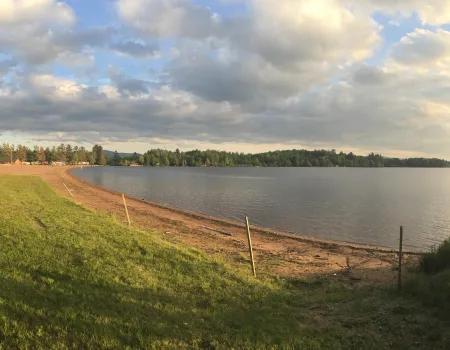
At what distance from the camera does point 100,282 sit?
27.7 ft

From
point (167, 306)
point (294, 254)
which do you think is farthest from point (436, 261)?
point (167, 306)

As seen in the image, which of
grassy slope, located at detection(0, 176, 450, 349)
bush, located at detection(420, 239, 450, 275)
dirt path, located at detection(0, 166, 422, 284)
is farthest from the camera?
dirt path, located at detection(0, 166, 422, 284)

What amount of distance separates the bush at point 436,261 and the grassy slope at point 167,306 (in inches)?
84.8

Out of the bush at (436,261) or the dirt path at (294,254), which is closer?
the bush at (436,261)

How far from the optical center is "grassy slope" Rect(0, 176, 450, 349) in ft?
20.1

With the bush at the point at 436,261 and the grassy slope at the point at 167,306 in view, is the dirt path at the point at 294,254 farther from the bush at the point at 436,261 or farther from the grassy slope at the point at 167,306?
the grassy slope at the point at 167,306

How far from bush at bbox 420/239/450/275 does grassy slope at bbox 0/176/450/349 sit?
215 centimetres

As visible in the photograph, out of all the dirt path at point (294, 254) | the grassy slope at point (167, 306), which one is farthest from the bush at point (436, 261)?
the grassy slope at point (167, 306)

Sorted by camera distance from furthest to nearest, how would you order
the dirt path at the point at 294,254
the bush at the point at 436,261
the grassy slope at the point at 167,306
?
the dirt path at the point at 294,254 < the bush at the point at 436,261 < the grassy slope at the point at 167,306

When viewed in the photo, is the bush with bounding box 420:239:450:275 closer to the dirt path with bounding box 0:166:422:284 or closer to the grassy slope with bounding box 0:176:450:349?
the dirt path with bounding box 0:166:422:284

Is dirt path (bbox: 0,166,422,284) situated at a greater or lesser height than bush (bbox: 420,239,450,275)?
lesser

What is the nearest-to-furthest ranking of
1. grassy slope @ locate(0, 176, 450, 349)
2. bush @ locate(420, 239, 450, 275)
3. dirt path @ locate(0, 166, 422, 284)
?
grassy slope @ locate(0, 176, 450, 349) < bush @ locate(420, 239, 450, 275) < dirt path @ locate(0, 166, 422, 284)

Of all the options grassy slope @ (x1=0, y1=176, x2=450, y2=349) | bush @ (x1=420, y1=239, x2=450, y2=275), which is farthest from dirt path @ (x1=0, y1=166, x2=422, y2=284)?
grassy slope @ (x1=0, y1=176, x2=450, y2=349)

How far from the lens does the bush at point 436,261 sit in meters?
11.5
